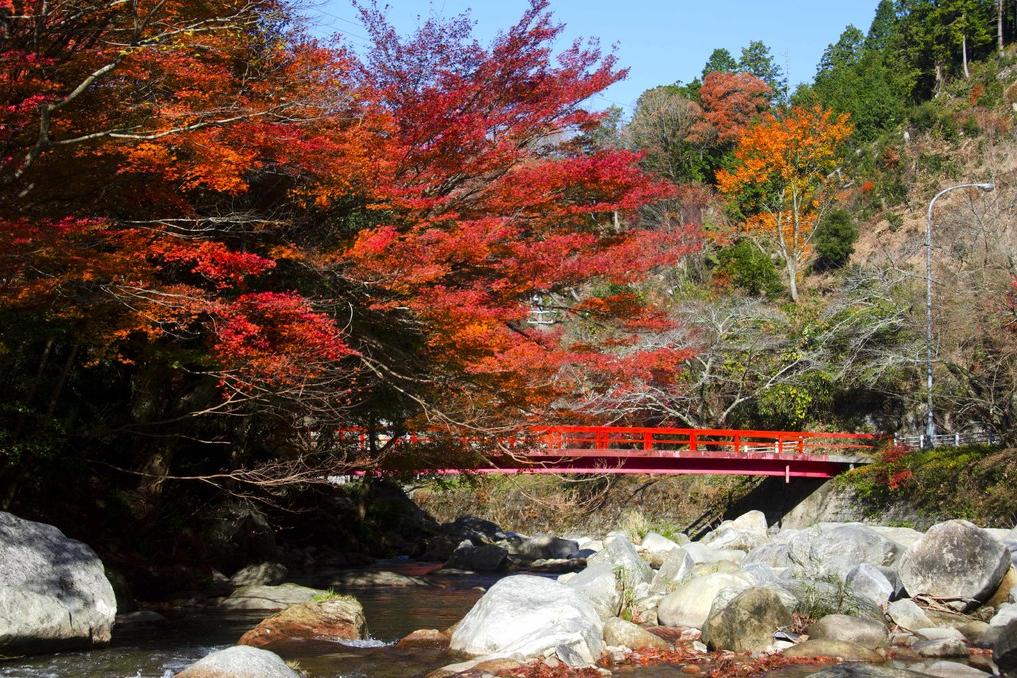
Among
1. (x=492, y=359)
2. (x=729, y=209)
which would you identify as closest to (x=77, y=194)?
(x=492, y=359)

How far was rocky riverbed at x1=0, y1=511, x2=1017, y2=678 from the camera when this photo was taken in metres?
8.37

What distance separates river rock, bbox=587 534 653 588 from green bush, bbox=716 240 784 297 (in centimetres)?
2082

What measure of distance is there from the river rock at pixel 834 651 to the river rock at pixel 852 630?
0.70 feet

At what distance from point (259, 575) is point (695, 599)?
7450 mm

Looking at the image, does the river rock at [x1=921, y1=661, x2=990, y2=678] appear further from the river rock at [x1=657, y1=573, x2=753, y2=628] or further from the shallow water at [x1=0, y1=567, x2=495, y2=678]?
the shallow water at [x1=0, y1=567, x2=495, y2=678]

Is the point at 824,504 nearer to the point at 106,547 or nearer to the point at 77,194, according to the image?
the point at 106,547

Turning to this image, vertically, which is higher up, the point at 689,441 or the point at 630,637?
the point at 689,441

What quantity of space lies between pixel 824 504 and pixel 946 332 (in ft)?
19.6

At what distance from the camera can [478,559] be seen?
19.3 metres

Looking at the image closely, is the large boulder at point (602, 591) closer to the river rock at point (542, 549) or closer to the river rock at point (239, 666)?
the river rock at point (239, 666)

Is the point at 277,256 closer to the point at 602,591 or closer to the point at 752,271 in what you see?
the point at 602,591

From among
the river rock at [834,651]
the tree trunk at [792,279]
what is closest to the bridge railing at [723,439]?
the tree trunk at [792,279]

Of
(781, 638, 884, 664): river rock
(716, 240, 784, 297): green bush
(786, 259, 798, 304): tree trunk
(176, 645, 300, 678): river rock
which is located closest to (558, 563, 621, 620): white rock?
(781, 638, 884, 664): river rock

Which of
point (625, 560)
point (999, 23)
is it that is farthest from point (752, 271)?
point (999, 23)
